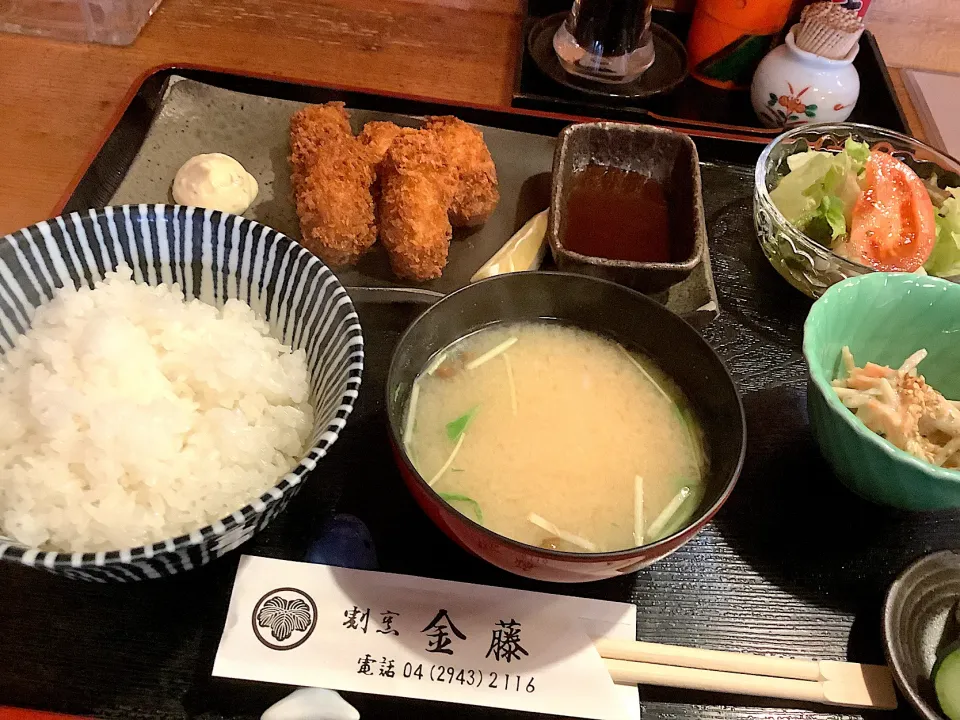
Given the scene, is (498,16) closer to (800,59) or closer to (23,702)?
(800,59)

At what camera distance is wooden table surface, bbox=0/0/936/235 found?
90.0 inches

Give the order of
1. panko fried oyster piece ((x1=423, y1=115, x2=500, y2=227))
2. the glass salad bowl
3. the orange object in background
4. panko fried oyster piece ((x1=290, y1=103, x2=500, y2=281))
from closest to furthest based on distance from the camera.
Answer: the glass salad bowl
panko fried oyster piece ((x1=290, y1=103, x2=500, y2=281))
panko fried oyster piece ((x1=423, y1=115, x2=500, y2=227))
the orange object in background

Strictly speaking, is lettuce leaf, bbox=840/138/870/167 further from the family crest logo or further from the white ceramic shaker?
the family crest logo

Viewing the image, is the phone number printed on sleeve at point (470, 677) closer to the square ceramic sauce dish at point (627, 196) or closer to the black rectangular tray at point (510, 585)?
the black rectangular tray at point (510, 585)

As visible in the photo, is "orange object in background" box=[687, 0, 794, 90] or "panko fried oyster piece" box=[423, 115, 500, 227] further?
"orange object in background" box=[687, 0, 794, 90]

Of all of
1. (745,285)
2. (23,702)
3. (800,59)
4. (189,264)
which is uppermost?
(800,59)

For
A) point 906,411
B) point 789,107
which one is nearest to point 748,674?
point 906,411

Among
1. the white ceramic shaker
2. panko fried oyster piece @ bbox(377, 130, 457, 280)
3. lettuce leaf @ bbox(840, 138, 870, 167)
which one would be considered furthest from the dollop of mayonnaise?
the white ceramic shaker

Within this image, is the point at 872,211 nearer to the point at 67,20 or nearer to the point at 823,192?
the point at 823,192

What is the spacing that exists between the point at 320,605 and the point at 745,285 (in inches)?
53.0

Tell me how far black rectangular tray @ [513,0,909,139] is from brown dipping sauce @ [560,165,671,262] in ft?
1.43

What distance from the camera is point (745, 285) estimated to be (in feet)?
6.12

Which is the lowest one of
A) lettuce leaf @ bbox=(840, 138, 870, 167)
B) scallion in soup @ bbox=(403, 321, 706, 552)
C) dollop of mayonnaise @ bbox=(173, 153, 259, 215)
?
dollop of mayonnaise @ bbox=(173, 153, 259, 215)

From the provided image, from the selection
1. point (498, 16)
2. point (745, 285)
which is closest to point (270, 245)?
point (745, 285)
